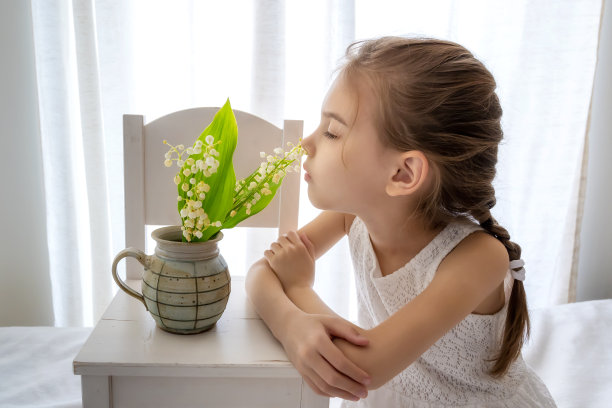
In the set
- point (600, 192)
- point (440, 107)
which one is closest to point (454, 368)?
point (440, 107)

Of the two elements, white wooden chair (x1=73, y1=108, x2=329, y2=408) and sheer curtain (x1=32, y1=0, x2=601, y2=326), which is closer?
white wooden chair (x1=73, y1=108, x2=329, y2=408)

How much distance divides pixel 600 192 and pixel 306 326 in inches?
59.5

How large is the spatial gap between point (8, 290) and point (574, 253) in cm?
182

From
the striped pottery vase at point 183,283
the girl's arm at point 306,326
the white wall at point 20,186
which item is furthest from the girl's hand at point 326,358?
the white wall at point 20,186

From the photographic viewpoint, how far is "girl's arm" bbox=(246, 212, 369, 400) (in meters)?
0.69

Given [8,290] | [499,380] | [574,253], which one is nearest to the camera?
[499,380]

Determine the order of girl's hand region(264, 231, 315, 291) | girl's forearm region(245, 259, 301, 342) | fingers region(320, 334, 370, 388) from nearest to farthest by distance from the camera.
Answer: fingers region(320, 334, 370, 388), girl's forearm region(245, 259, 301, 342), girl's hand region(264, 231, 315, 291)

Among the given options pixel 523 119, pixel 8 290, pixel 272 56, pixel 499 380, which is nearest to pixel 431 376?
pixel 499 380

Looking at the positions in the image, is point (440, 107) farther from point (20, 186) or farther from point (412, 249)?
point (20, 186)

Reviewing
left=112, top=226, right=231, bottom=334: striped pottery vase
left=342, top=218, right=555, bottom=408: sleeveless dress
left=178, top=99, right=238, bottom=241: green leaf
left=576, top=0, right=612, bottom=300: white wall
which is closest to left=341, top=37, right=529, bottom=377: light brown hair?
left=342, top=218, right=555, bottom=408: sleeveless dress

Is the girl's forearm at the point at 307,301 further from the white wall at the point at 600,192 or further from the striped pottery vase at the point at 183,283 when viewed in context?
the white wall at the point at 600,192

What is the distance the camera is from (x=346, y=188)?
0.84 m

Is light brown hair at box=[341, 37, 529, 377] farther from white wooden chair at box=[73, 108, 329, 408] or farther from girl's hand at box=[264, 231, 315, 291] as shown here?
white wooden chair at box=[73, 108, 329, 408]

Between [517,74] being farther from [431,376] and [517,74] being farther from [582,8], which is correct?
[431,376]
